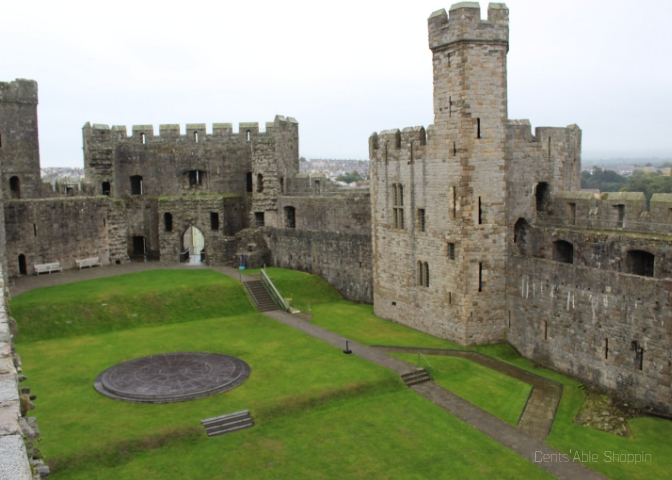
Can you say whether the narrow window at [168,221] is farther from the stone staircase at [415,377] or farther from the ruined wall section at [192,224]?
the stone staircase at [415,377]

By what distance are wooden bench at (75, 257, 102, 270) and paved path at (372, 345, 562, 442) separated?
62.8ft

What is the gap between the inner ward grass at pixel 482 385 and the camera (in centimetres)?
1856

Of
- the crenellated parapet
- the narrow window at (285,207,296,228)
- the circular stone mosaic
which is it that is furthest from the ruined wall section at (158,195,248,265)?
the circular stone mosaic

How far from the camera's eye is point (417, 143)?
2530 centimetres

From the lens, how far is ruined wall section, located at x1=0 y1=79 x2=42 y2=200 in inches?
1302

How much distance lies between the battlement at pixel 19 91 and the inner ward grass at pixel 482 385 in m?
25.4

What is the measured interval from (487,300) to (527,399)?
202 inches

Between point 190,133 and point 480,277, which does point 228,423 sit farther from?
point 190,133

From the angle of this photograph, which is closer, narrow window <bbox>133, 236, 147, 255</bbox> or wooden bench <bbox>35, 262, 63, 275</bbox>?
wooden bench <bbox>35, 262, 63, 275</bbox>

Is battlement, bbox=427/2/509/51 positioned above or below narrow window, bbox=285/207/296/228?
above

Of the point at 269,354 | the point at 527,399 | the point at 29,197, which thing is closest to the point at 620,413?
the point at 527,399

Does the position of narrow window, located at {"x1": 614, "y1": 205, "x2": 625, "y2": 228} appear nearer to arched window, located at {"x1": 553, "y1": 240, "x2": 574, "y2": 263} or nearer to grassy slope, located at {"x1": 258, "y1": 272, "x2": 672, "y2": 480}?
arched window, located at {"x1": 553, "y1": 240, "x2": 574, "y2": 263}

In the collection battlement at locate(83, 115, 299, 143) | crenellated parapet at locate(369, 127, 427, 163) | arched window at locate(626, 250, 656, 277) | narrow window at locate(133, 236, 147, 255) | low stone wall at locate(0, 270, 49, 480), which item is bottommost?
narrow window at locate(133, 236, 147, 255)

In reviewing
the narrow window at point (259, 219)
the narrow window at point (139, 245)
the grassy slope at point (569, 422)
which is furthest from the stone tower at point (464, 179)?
the narrow window at point (139, 245)
